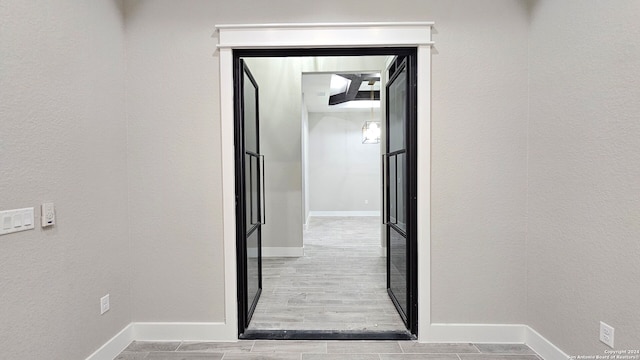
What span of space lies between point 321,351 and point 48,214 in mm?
1922

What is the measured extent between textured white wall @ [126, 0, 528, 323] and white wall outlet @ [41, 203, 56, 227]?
2.18ft

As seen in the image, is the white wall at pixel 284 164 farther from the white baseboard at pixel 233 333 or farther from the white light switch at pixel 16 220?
the white light switch at pixel 16 220

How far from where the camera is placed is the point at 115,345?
7.10ft

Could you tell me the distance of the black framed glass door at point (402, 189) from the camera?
2340mm

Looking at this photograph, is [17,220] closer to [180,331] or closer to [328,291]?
[180,331]

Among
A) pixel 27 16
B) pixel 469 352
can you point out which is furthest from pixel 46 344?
pixel 469 352

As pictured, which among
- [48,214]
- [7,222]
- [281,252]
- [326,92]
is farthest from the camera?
[326,92]

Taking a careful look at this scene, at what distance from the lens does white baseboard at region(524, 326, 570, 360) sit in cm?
200

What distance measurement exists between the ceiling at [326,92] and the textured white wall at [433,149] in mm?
3105

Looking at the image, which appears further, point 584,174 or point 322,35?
point 322,35

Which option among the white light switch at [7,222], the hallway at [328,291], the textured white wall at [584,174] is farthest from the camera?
the hallway at [328,291]

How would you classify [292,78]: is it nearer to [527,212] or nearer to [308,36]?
[308,36]

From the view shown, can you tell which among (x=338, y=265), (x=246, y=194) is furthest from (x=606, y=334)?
(x=338, y=265)

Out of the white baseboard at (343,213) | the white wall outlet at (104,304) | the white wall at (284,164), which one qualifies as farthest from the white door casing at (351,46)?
the white baseboard at (343,213)
